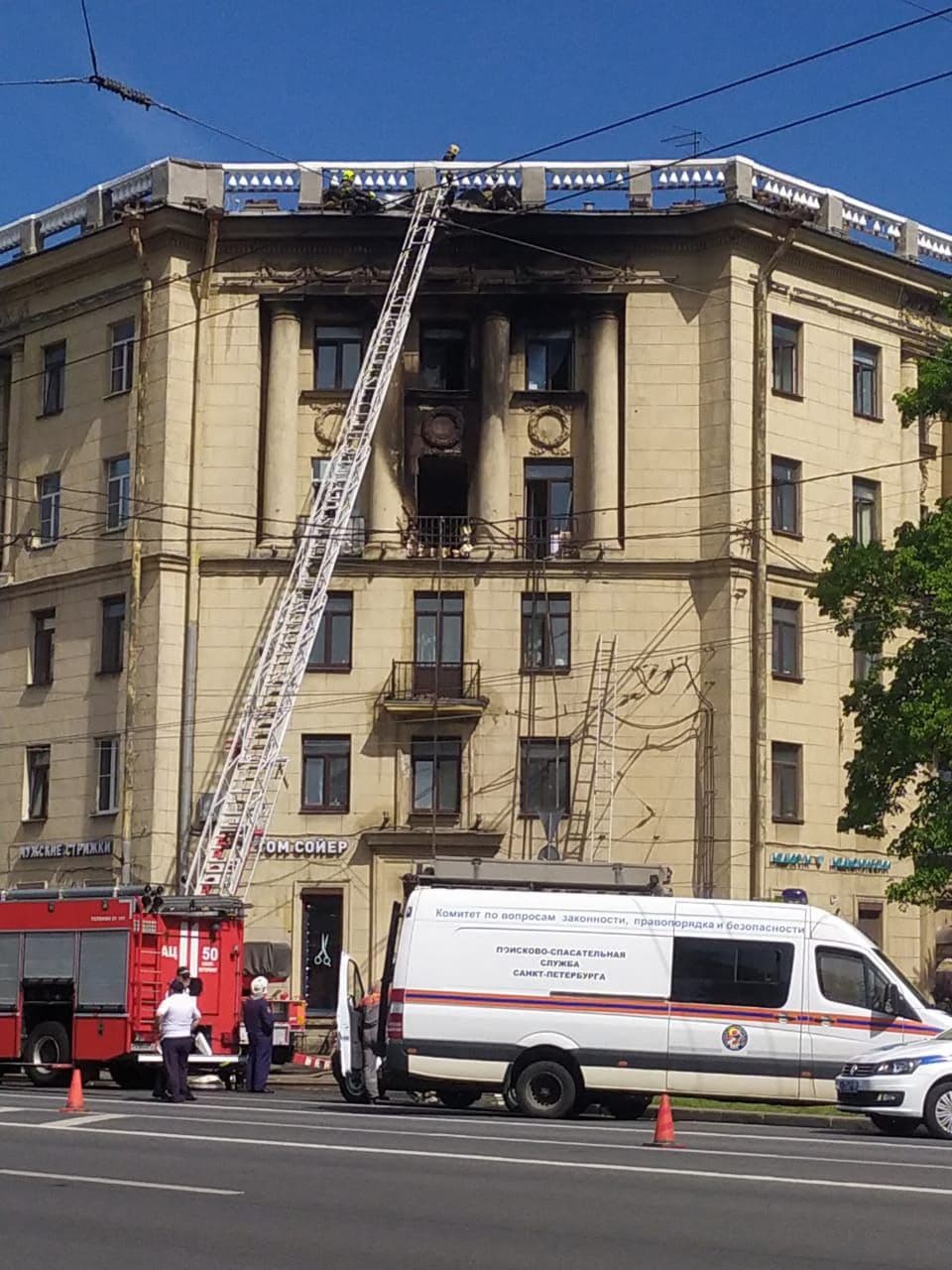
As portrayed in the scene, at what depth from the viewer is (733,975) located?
23.3 meters

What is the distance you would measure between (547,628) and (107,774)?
973 centimetres

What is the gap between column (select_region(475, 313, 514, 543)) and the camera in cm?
4225

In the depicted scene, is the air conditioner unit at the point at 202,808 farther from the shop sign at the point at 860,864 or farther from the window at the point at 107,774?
the shop sign at the point at 860,864

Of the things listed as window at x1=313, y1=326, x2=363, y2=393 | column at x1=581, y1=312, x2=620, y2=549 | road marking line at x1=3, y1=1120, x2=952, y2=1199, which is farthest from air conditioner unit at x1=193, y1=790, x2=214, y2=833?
road marking line at x1=3, y1=1120, x2=952, y2=1199

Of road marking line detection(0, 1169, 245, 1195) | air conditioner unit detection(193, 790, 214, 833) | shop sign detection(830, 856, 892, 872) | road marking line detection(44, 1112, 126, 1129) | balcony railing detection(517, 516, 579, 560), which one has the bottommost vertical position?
road marking line detection(44, 1112, 126, 1129)

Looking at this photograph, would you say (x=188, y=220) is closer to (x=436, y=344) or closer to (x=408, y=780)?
(x=436, y=344)

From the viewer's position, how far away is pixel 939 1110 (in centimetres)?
2086

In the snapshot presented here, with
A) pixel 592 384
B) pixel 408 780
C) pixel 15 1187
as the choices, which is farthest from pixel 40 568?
pixel 15 1187

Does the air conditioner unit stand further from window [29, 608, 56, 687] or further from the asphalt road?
the asphalt road

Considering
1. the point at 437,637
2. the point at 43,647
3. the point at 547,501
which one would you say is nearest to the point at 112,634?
the point at 43,647

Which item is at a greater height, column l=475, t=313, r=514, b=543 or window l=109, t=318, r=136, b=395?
window l=109, t=318, r=136, b=395

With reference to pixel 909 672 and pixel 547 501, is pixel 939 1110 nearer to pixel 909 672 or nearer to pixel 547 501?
pixel 909 672

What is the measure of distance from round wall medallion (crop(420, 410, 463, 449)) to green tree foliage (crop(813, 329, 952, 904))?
1364cm

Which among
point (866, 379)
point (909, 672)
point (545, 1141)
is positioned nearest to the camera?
point (545, 1141)
